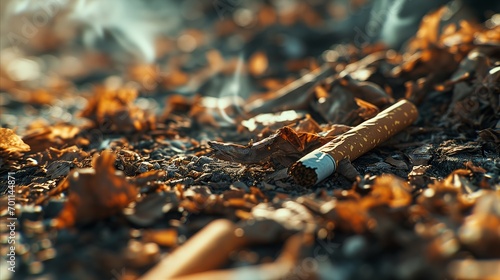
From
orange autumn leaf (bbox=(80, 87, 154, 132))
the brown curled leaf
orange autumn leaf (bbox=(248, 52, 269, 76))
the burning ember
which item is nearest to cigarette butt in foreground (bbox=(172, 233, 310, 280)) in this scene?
the burning ember

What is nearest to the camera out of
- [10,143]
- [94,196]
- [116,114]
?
[94,196]

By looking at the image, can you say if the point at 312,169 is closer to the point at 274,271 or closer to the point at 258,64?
the point at 274,271

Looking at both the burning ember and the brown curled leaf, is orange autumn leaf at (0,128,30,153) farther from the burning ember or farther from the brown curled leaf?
the brown curled leaf

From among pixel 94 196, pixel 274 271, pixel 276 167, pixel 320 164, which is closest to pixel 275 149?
pixel 276 167

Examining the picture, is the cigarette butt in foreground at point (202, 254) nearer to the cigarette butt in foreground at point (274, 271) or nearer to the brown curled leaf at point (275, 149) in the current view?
the cigarette butt in foreground at point (274, 271)

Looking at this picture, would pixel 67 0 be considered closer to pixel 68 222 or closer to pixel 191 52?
pixel 191 52

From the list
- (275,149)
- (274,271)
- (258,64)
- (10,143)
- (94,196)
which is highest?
(258,64)

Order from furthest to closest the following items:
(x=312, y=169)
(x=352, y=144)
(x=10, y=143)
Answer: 1. (x=10, y=143)
2. (x=352, y=144)
3. (x=312, y=169)

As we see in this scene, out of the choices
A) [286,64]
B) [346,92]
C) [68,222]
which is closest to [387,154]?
[346,92]
